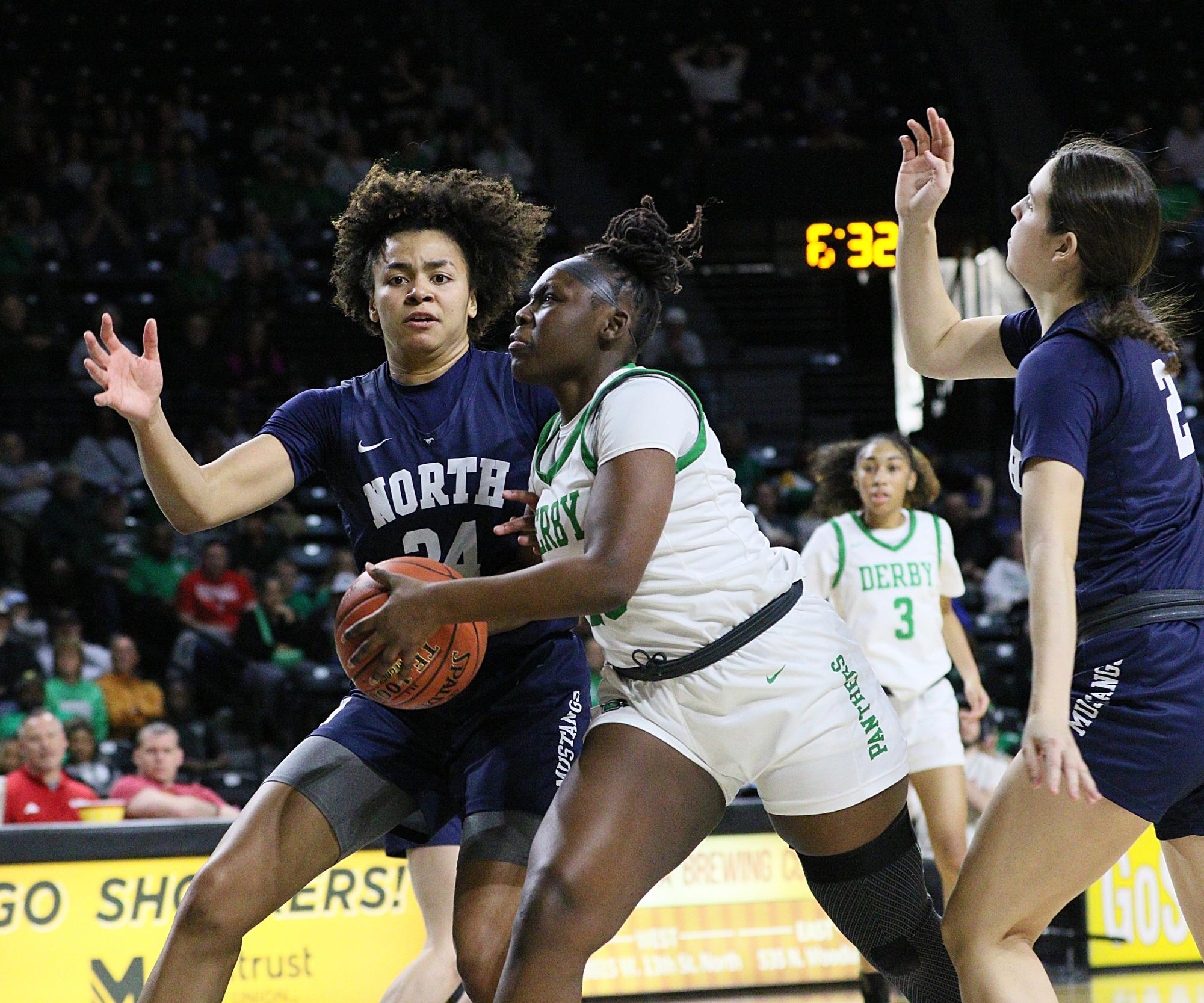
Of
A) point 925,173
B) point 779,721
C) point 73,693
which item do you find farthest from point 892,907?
point 73,693

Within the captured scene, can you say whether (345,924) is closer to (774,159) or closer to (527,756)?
(527,756)

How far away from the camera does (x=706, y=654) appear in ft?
9.20

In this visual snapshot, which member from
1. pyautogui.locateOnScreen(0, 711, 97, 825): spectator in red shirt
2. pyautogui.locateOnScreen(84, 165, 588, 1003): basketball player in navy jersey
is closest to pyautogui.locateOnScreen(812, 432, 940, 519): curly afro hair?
pyautogui.locateOnScreen(84, 165, 588, 1003): basketball player in navy jersey

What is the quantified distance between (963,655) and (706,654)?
348cm

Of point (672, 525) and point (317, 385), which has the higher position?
point (317, 385)

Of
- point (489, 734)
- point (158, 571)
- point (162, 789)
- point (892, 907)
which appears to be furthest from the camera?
point (158, 571)

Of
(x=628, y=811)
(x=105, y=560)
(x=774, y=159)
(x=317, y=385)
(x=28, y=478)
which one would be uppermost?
(x=774, y=159)

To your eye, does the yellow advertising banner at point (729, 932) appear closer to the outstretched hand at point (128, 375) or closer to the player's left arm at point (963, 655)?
the player's left arm at point (963, 655)

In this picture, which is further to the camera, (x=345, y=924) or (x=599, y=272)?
(x=345, y=924)

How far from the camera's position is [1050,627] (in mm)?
2459

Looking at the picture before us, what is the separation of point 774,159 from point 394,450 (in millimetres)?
9960

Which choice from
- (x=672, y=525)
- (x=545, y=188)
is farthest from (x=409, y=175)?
(x=545, y=188)

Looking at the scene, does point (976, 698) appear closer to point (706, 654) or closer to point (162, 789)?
point (706, 654)

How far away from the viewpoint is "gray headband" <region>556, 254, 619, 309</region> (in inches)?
118
